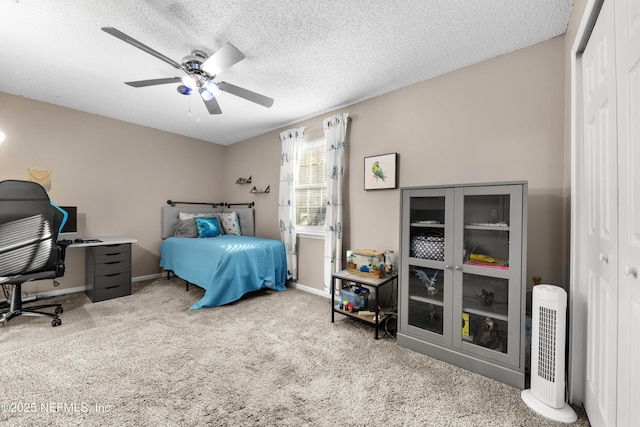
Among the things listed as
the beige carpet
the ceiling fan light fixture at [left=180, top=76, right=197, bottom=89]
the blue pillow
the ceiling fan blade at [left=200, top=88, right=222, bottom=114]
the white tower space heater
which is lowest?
the beige carpet

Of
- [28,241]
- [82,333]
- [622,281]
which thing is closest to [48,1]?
→ [28,241]

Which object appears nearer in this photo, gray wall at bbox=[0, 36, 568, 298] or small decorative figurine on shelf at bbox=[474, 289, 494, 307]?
small decorative figurine on shelf at bbox=[474, 289, 494, 307]

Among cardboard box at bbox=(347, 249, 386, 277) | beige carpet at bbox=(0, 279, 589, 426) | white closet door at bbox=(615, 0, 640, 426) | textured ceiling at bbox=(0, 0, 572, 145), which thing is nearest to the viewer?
white closet door at bbox=(615, 0, 640, 426)

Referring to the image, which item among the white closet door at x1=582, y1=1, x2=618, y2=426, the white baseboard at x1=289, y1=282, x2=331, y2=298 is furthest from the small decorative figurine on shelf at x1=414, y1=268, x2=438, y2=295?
the white baseboard at x1=289, y1=282, x2=331, y2=298

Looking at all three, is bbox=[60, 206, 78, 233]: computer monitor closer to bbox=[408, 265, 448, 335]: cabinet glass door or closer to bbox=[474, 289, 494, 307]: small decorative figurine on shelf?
bbox=[408, 265, 448, 335]: cabinet glass door

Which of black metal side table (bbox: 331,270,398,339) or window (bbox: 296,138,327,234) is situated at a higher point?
window (bbox: 296,138,327,234)

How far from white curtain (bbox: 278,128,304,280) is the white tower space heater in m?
2.79

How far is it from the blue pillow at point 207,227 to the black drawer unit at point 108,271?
0.98m

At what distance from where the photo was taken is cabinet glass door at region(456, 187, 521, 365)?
5.73 feet

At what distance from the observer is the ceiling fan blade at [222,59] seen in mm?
1775

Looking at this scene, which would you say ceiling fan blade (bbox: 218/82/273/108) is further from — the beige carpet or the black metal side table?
the beige carpet

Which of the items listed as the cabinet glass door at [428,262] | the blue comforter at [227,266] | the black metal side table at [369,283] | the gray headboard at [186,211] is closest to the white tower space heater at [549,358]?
the cabinet glass door at [428,262]

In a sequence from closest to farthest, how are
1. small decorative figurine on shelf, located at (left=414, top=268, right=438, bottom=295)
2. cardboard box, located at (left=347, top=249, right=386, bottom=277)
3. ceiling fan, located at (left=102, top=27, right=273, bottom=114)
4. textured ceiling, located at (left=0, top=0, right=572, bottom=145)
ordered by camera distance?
1. textured ceiling, located at (left=0, top=0, right=572, bottom=145)
2. ceiling fan, located at (left=102, top=27, right=273, bottom=114)
3. small decorative figurine on shelf, located at (left=414, top=268, right=438, bottom=295)
4. cardboard box, located at (left=347, top=249, right=386, bottom=277)

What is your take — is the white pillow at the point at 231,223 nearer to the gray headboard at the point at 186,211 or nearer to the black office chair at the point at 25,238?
the gray headboard at the point at 186,211
